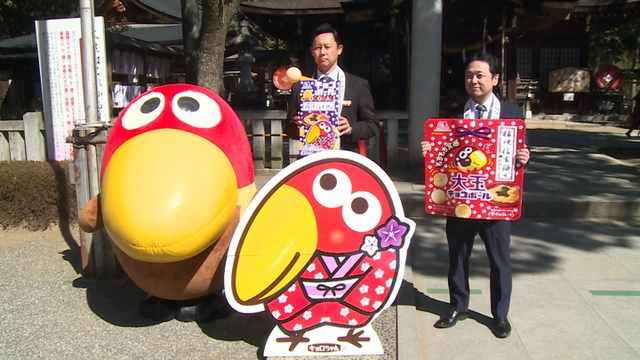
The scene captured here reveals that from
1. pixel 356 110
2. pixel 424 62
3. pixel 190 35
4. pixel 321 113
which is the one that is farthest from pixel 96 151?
pixel 424 62

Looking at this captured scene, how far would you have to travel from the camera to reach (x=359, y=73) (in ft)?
56.0

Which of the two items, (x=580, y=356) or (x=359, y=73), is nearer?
(x=580, y=356)

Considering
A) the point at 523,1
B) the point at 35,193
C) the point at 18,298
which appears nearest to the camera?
the point at 18,298

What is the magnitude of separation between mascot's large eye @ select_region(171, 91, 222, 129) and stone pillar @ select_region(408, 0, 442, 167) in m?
5.55

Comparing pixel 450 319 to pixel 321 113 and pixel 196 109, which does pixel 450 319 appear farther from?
pixel 196 109

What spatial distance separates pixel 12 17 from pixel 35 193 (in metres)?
9.11

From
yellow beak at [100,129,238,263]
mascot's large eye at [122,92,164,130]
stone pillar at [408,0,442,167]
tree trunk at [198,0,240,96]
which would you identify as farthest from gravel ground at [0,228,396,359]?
stone pillar at [408,0,442,167]

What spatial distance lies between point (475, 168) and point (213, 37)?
15.3 feet

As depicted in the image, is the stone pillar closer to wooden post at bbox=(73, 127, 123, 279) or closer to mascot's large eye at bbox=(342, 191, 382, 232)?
wooden post at bbox=(73, 127, 123, 279)

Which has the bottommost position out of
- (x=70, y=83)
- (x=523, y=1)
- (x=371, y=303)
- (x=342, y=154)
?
(x=371, y=303)

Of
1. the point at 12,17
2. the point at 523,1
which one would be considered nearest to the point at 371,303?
the point at 523,1

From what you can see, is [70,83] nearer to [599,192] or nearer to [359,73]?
[599,192]

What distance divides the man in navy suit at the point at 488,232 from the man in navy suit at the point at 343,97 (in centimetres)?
49

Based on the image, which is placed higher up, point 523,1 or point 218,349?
point 523,1
